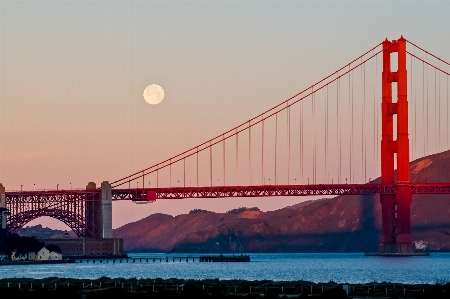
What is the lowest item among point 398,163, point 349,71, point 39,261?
point 39,261

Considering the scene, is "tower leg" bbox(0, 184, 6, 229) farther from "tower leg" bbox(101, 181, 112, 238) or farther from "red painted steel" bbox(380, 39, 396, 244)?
"red painted steel" bbox(380, 39, 396, 244)

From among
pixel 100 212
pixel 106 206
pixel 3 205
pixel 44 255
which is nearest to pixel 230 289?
pixel 44 255

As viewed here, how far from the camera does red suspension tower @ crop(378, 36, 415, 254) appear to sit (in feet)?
468

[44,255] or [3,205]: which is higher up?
[3,205]

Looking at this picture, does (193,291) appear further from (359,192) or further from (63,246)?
(63,246)

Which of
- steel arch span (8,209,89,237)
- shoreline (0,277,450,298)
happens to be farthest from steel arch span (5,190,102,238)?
shoreline (0,277,450,298)

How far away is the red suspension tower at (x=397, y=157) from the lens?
468 ft

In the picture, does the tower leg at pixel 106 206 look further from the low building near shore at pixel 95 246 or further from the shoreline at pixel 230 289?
the shoreline at pixel 230 289

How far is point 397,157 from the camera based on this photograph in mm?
143375

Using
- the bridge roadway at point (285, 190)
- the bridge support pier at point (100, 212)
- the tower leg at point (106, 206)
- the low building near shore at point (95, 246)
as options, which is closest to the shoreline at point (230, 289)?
the bridge roadway at point (285, 190)

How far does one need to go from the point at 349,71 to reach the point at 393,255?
22.6 metres

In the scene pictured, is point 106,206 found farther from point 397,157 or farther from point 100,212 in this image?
point 397,157

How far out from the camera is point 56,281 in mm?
81312

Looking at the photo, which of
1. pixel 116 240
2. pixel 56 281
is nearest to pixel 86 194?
pixel 116 240
